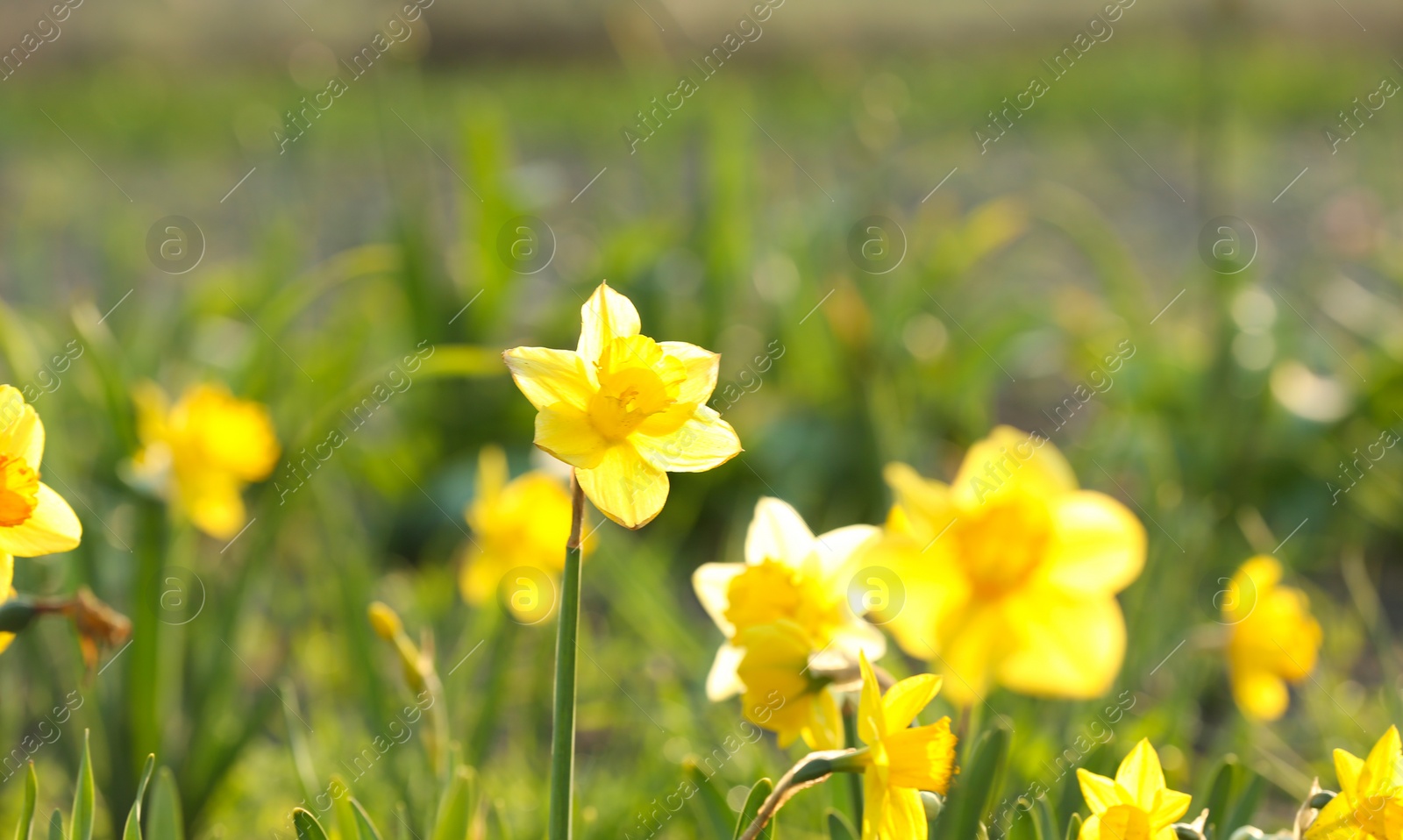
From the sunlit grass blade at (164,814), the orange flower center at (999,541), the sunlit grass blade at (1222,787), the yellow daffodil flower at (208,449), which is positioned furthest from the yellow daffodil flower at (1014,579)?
the yellow daffodil flower at (208,449)

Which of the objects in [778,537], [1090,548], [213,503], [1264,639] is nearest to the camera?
[778,537]

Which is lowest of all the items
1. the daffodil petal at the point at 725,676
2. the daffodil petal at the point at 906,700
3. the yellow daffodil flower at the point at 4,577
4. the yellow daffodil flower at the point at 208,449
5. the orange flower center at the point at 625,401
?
the daffodil petal at the point at 725,676

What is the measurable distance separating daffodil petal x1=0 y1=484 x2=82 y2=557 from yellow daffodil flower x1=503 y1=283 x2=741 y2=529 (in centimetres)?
33

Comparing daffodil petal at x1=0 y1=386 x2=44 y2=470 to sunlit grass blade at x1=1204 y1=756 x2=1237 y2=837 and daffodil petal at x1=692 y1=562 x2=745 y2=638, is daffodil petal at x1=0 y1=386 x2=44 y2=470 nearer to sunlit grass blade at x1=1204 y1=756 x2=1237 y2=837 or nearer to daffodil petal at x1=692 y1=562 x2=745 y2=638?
daffodil petal at x1=692 y1=562 x2=745 y2=638

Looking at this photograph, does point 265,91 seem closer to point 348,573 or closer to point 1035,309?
point 1035,309

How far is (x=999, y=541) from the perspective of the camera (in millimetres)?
1081

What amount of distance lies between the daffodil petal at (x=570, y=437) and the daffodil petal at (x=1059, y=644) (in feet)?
1.79

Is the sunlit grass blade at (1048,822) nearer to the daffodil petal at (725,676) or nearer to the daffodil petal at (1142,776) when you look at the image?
the daffodil petal at (1142,776)

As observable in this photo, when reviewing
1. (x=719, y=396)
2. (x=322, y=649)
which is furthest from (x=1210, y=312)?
(x=322, y=649)

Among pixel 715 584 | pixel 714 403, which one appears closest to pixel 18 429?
pixel 715 584

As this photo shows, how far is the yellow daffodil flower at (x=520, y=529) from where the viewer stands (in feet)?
4.83

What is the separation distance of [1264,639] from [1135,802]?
742 mm

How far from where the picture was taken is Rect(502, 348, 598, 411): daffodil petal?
0.70m

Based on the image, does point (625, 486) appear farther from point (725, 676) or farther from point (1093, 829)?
point (1093, 829)
